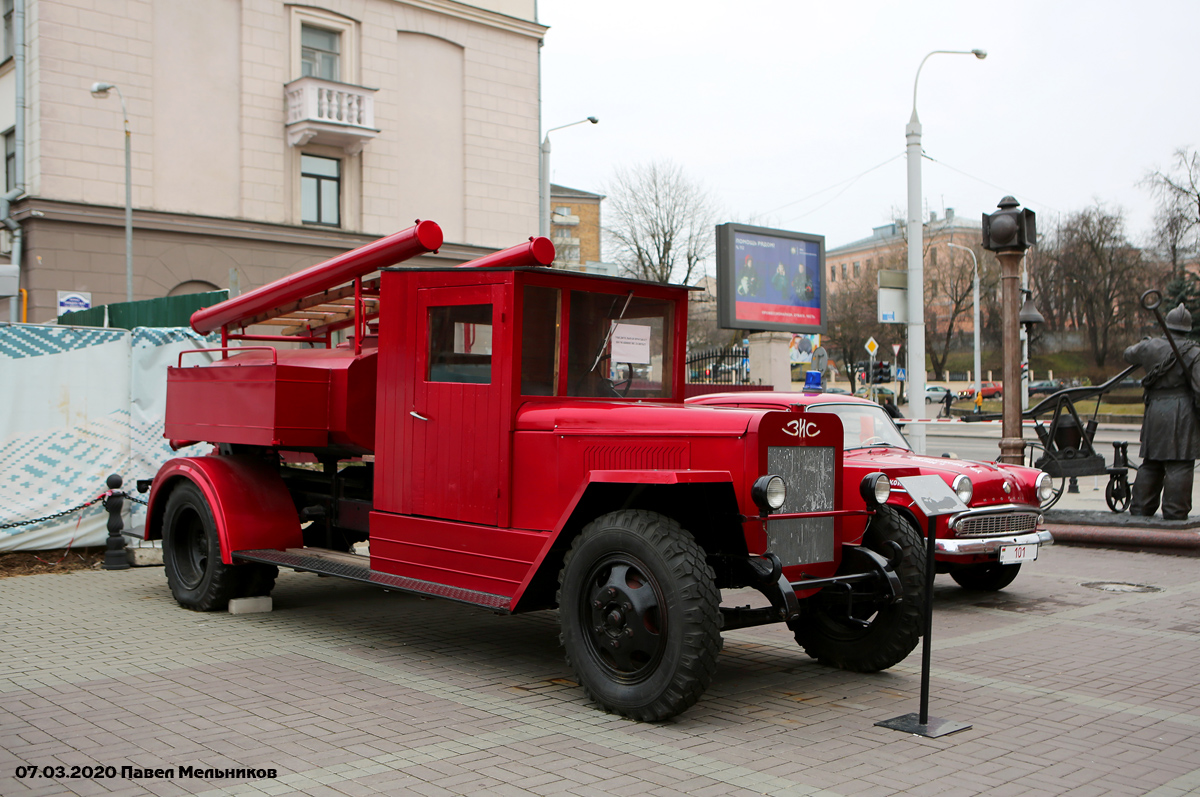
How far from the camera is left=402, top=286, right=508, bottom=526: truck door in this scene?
6.08 meters

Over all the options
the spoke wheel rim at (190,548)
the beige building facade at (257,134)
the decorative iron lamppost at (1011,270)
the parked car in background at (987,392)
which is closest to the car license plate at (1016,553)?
the decorative iron lamppost at (1011,270)

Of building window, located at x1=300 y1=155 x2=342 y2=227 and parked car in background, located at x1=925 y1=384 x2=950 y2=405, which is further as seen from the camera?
parked car in background, located at x1=925 y1=384 x2=950 y2=405

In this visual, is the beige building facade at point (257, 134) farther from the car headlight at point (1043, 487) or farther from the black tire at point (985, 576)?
the car headlight at point (1043, 487)

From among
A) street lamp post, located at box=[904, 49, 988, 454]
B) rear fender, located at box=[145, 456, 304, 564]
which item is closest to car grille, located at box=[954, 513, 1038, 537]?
rear fender, located at box=[145, 456, 304, 564]

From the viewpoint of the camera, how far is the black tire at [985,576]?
360 inches

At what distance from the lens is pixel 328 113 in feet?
82.0

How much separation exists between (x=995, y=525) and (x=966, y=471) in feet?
1.70

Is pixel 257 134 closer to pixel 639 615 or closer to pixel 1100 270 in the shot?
pixel 639 615

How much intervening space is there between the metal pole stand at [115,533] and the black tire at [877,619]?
21.9ft

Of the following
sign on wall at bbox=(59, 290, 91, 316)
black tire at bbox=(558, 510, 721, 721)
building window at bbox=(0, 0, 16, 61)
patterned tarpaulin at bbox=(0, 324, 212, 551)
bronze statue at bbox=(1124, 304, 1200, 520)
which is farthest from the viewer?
building window at bbox=(0, 0, 16, 61)

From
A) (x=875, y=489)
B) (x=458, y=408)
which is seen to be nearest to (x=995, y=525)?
(x=875, y=489)

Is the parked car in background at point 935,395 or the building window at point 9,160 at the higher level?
the building window at point 9,160

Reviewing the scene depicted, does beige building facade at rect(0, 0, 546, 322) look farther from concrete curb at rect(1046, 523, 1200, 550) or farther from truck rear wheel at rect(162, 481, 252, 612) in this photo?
concrete curb at rect(1046, 523, 1200, 550)

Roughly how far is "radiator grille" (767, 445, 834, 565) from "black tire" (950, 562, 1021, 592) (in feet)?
13.5
